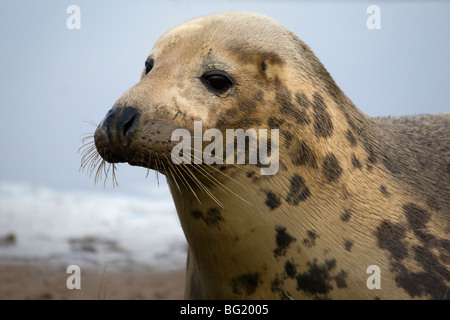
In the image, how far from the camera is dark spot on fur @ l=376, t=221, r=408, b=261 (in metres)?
3.92

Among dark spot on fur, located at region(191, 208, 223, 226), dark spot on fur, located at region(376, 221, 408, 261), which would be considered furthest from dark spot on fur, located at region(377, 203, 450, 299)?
dark spot on fur, located at region(191, 208, 223, 226)

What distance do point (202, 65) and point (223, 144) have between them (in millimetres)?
605

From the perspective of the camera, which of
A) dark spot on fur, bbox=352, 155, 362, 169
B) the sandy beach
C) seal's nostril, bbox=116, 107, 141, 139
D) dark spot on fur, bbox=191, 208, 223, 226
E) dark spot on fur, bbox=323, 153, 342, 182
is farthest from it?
the sandy beach

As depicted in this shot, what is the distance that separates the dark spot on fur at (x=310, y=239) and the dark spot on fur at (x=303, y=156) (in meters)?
0.49

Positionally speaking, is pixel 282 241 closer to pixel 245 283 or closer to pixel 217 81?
pixel 245 283

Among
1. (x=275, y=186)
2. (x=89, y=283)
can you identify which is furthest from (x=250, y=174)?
(x=89, y=283)

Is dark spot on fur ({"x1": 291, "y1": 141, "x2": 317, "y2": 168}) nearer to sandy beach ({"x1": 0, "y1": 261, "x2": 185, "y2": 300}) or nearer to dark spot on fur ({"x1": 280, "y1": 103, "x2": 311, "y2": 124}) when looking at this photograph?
dark spot on fur ({"x1": 280, "y1": 103, "x2": 311, "y2": 124})

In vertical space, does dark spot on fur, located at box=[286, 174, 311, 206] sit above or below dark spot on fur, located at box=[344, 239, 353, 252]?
above

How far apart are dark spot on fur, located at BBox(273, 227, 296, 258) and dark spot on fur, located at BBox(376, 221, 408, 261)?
68 cm

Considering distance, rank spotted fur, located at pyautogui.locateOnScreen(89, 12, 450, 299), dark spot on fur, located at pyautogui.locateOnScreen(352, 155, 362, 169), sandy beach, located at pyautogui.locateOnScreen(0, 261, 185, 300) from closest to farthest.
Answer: spotted fur, located at pyautogui.locateOnScreen(89, 12, 450, 299) < dark spot on fur, located at pyautogui.locateOnScreen(352, 155, 362, 169) < sandy beach, located at pyautogui.locateOnScreen(0, 261, 185, 300)

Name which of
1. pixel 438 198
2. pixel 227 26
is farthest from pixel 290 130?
pixel 438 198

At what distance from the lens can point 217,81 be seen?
12.8ft

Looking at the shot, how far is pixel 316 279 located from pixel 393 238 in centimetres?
68

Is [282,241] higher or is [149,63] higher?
[149,63]
